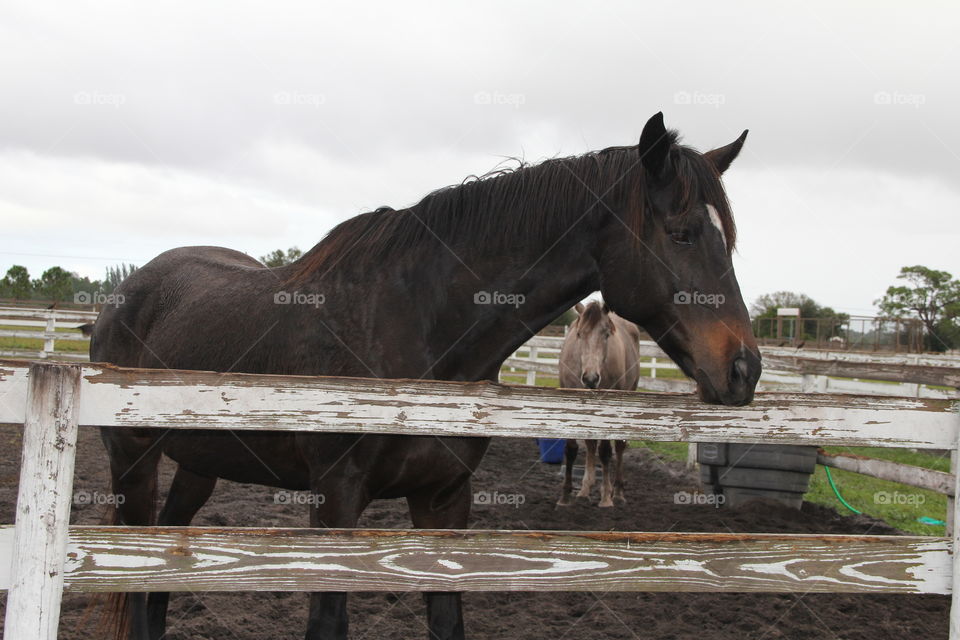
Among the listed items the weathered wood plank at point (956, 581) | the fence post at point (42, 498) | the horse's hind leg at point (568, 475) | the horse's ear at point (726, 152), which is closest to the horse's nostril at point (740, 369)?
the weathered wood plank at point (956, 581)

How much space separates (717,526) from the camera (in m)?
6.36

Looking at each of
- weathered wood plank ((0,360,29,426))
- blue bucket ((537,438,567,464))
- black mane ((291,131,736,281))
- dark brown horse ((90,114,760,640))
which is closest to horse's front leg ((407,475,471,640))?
dark brown horse ((90,114,760,640))

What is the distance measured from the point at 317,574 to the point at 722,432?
4.56ft

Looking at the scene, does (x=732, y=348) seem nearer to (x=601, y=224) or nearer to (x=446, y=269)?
(x=601, y=224)

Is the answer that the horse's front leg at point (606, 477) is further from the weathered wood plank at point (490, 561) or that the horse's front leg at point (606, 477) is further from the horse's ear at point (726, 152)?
the weathered wood plank at point (490, 561)

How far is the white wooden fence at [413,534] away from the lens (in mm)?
1943

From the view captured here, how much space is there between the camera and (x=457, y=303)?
306cm

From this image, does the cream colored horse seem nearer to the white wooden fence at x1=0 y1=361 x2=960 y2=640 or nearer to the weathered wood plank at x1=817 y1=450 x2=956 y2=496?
the weathered wood plank at x1=817 y1=450 x2=956 y2=496

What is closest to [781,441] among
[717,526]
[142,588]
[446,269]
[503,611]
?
[446,269]

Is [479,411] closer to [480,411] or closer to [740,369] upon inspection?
[480,411]

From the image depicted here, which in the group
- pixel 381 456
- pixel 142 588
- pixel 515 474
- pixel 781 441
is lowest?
pixel 515 474

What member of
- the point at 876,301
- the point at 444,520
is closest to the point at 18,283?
the point at 444,520

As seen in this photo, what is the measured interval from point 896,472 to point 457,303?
4.67 metres

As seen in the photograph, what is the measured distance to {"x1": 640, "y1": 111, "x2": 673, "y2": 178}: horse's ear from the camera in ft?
9.13
